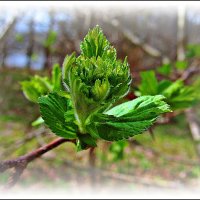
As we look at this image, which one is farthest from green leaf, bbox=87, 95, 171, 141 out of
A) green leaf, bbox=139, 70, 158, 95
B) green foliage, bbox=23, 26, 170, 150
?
green leaf, bbox=139, 70, 158, 95

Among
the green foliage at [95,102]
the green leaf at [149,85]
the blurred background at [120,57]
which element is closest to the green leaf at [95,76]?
the green foliage at [95,102]

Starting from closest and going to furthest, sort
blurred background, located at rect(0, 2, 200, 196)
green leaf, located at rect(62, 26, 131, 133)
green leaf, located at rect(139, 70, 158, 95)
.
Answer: green leaf, located at rect(62, 26, 131, 133), green leaf, located at rect(139, 70, 158, 95), blurred background, located at rect(0, 2, 200, 196)

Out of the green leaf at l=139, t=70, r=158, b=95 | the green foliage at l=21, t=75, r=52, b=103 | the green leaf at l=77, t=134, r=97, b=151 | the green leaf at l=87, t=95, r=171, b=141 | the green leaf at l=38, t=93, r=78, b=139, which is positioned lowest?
the green leaf at l=139, t=70, r=158, b=95

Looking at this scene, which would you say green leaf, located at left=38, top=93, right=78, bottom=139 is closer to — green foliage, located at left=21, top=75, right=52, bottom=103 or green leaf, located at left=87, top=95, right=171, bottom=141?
green leaf, located at left=87, top=95, right=171, bottom=141

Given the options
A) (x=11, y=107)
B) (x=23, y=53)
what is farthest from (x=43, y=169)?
(x=23, y=53)

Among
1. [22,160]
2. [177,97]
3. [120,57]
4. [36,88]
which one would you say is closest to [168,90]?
[177,97]

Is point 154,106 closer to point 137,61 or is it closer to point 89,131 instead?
point 89,131
